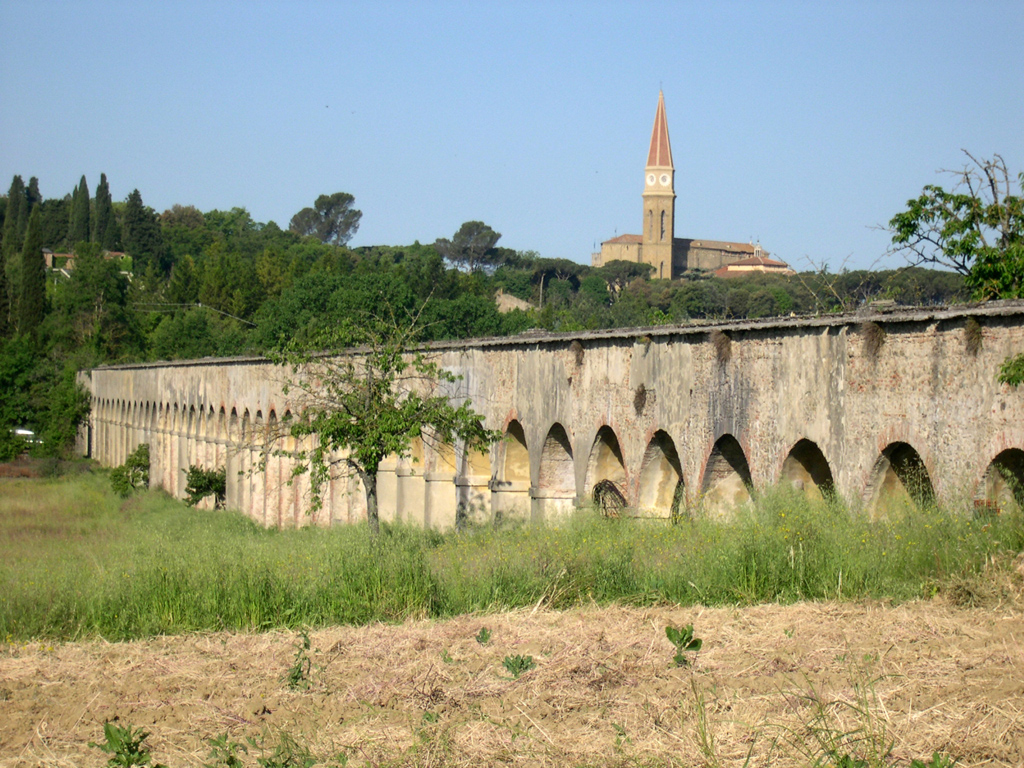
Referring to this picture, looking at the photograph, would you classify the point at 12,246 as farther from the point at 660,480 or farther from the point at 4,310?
the point at 660,480

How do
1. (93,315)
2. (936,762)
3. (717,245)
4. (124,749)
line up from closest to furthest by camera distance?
(936,762) < (124,749) < (93,315) < (717,245)

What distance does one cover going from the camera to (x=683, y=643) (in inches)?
212

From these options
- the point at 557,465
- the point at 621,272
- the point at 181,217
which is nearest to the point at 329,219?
the point at 181,217

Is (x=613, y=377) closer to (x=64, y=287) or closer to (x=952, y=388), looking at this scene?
(x=952, y=388)

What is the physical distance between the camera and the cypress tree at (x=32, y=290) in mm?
56469

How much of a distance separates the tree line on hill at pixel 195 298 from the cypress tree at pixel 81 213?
5.1 inches

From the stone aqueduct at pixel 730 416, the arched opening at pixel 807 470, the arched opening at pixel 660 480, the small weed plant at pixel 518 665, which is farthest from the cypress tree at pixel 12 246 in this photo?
the small weed plant at pixel 518 665

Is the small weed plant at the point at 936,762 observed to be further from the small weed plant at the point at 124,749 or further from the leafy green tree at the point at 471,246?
the leafy green tree at the point at 471,246

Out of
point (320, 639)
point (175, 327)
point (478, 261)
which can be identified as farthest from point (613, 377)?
point (478, 261)

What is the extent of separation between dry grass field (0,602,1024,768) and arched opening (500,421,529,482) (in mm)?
9219

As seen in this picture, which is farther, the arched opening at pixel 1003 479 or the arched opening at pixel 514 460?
the arched opening at pixel 514 460

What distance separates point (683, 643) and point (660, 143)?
104 meters

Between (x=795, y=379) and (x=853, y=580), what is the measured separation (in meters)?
3.79

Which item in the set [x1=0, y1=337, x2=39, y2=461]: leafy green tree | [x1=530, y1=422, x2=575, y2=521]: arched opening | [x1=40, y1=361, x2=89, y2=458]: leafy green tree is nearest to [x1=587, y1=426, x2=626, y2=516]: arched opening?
[x1=530, y1=422, x2=575, y2=521]: arched opening
